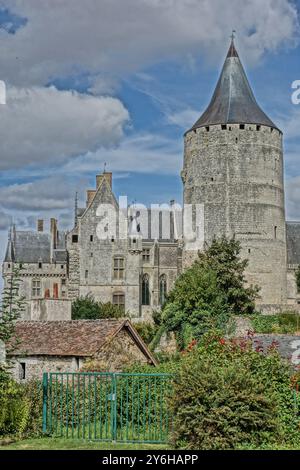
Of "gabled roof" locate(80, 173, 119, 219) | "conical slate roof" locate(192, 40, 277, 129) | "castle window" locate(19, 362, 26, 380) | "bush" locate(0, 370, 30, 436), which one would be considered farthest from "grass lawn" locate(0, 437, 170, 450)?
"conical slate roof" locate(192, 40, 277, 129)

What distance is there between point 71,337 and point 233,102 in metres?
33.8

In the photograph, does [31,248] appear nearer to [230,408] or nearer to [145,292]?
[145,292]

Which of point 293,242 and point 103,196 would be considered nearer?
point 103,196

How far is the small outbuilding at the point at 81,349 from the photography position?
870 inches

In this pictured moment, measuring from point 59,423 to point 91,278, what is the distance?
33.7 m

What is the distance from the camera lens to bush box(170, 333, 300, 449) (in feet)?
43.1

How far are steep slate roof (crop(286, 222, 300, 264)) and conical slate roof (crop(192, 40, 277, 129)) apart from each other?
10.1 meters

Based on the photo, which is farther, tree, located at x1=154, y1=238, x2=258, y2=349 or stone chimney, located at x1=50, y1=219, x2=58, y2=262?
stone chimney, located at x1=50, y1=219, x2=58, y2=262

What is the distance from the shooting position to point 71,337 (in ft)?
76.8

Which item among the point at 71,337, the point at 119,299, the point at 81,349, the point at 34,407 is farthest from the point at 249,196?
the point at 34,407

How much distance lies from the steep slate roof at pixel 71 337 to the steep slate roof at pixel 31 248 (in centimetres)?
3119

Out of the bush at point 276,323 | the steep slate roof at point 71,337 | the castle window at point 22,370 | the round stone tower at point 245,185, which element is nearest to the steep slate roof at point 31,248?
the round stone tower at point 245,185

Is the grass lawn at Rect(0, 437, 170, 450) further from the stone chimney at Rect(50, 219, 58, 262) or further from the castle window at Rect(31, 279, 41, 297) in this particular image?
the stone chimney at Rect(50, 219, 58, 262)
